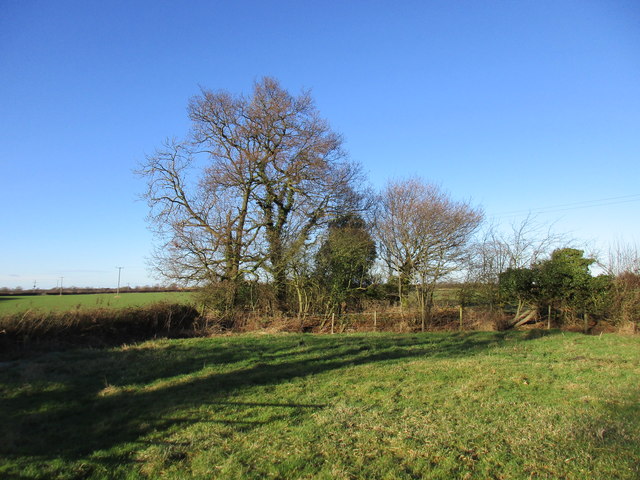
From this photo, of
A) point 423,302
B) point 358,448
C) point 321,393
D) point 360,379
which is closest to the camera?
point 358,448

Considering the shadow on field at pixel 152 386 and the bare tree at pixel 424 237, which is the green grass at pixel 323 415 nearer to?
the shadow on field at pixel 152 386

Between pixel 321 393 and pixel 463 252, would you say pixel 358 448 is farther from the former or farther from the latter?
pixel 463 252

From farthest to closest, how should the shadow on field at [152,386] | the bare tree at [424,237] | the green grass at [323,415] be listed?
the bare tree at [424,237], the shadow on field at [152,386], the green grass at [323,415]

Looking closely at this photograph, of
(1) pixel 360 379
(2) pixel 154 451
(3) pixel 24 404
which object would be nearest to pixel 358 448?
(2) pixel 154 451

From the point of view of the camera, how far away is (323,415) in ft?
18.1

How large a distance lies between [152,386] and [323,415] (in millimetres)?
3829

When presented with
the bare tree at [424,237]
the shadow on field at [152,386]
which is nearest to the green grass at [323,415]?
the shadow on field at [152,386]

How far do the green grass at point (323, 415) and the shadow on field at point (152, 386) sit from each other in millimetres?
36

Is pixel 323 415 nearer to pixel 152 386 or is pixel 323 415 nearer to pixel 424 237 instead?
pixel 152 386

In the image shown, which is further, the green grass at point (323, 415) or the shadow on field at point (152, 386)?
the shadow on field at point (152, 386)

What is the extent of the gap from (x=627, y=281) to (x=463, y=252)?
6.72 metres

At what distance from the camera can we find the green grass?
4.03m

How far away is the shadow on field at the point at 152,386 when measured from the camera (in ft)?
17.0

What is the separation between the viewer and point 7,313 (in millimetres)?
12914
